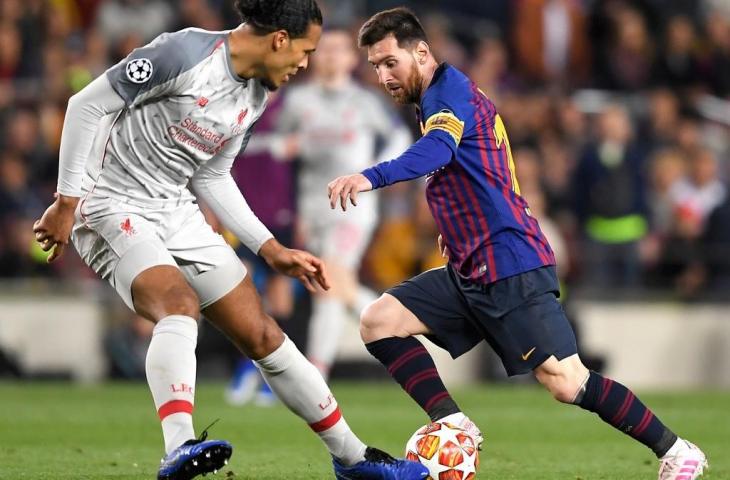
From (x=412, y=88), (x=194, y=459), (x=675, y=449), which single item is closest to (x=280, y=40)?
(x=412, y=88)

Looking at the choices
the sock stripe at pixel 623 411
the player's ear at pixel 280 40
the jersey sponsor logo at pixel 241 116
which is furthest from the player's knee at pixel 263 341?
the sock stripe at pixel 623 411

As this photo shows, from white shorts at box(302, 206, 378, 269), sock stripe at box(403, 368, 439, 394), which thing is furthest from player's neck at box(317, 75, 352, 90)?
sock stripe at box(403, 368, 439, 394)

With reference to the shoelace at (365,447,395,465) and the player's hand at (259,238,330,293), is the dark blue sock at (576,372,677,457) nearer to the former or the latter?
the shoelace at (365,447,395,465)

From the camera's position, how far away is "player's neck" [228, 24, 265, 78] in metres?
6.10

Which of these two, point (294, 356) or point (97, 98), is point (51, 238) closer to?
point (97, 98)

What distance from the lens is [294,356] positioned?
6.29 m

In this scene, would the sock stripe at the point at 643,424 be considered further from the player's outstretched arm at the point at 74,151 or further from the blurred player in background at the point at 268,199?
the blurred player in background at the point at 268,199

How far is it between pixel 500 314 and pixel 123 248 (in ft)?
5.44

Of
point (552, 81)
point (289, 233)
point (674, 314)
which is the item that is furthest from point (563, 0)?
point (289, 233)

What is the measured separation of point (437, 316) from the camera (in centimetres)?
663

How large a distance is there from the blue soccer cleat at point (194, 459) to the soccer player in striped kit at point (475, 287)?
4.06 feet

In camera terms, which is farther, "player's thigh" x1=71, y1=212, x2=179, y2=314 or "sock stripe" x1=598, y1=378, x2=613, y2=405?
"sock stripe" x1=598, y1=378, x2=613, y2=405

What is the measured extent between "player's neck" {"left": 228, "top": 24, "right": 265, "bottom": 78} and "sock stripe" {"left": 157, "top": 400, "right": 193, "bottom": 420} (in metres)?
1.41

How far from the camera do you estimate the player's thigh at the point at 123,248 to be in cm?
603
